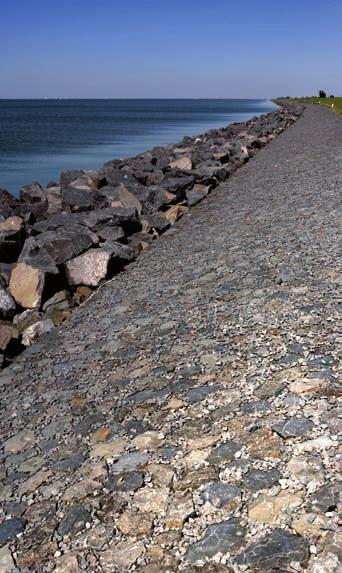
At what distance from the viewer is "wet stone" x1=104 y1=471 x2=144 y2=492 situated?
287cm

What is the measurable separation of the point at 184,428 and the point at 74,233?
15.0 ft

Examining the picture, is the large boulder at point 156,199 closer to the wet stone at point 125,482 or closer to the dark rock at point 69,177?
the dark rock at point 69,177

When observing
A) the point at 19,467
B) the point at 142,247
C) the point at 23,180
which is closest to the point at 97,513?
the point at 19,467

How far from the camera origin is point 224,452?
2975 millimetres

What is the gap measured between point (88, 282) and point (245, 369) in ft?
10.8

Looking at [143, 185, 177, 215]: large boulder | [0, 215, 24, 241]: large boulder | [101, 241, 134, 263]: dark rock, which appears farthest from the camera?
[143, 185, 177, 215]: large boulder

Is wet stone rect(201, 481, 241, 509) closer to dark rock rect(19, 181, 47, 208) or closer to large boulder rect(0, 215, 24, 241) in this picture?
large boulder rect(0, 215, 24, 241)

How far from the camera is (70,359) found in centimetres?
475

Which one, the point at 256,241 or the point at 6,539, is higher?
the point at 256,241

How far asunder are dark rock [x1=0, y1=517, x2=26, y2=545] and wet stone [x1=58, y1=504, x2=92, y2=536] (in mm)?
217

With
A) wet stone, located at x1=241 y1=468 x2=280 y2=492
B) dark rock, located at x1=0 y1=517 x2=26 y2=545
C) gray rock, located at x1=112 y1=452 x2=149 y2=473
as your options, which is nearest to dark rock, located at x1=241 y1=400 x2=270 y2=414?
wet stone, located at x1=241 y1=468 x2=280 y2=492

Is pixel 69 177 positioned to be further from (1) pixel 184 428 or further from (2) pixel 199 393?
(1) pixel 184 428

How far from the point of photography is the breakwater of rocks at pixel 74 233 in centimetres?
606

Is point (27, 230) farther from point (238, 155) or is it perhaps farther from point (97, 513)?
point (238, 155)
